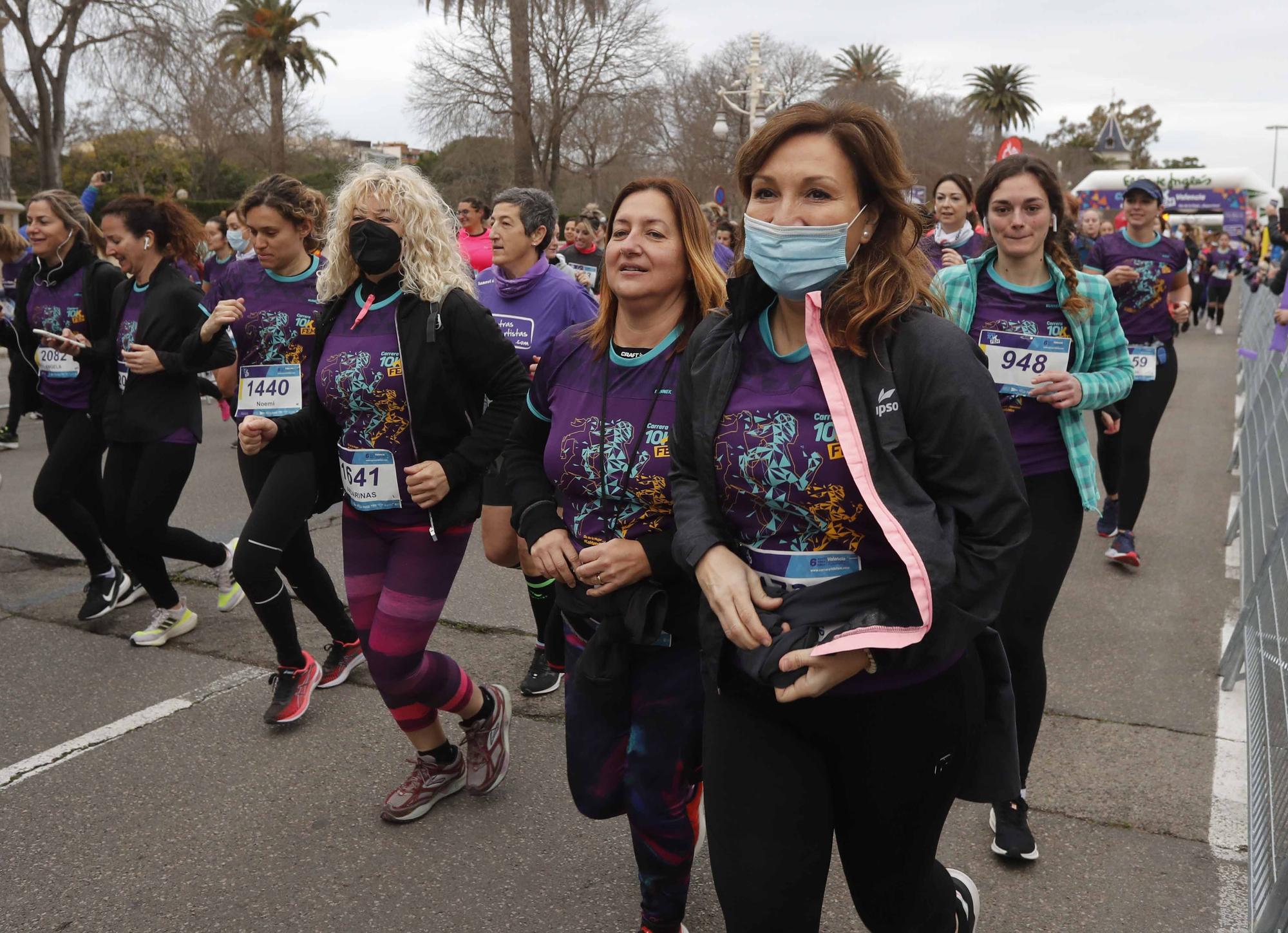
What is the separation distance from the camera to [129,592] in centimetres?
578

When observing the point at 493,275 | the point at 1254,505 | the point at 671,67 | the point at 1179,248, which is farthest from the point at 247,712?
the point at 671,67

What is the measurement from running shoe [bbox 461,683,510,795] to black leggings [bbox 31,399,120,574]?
2567 mm

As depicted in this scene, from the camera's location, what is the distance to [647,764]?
2604 mm

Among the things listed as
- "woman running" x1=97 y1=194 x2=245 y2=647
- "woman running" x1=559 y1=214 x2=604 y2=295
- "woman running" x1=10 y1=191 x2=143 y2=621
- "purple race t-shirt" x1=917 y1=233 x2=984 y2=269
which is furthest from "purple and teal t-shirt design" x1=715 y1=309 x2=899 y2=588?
"woman running" x1=559 y1=214 x2=604 y2=295

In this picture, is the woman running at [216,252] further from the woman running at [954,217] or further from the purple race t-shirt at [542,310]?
the woman running at [954,217]

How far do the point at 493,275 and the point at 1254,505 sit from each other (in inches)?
164

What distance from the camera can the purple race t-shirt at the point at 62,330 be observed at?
214 inches

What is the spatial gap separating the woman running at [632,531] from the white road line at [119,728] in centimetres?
233

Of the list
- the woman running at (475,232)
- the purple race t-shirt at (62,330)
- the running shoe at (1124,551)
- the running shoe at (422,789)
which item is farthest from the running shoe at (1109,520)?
the purple race t-shirt at (62,330)

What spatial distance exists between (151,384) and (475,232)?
4932 mm

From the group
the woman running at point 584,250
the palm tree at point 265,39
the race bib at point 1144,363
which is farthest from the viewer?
the palm tree at point 265,39

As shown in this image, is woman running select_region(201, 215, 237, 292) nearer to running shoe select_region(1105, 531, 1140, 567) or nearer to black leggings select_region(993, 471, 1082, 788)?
running shoe select_region(1105, 531, 1140, 567)

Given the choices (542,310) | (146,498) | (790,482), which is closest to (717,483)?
(790,482)

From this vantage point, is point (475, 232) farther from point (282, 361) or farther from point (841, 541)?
point (841, 541)
